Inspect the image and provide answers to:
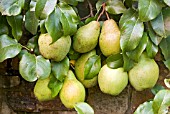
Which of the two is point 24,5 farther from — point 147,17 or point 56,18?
point 147,17

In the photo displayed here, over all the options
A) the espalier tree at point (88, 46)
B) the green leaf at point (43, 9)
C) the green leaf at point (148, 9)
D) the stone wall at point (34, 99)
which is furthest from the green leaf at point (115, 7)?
the stone wall at point (34, 99)

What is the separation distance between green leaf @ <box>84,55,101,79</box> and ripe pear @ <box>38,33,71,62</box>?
3.9 inches

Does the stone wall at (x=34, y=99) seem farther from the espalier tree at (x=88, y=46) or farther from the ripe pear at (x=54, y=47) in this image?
the ripe pear at (x=54, y=47)

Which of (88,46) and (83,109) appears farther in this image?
(88,46)

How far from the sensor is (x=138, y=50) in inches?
45.8

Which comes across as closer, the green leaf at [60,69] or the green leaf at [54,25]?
the green leaf at [54,25]

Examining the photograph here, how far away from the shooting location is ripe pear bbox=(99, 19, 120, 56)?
3.85 feet

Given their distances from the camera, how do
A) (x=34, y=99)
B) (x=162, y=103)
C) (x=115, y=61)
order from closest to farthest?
(x=162, y=103) → (x=115, y=61) → (x=34, y=99)

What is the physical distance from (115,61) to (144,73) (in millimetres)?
111

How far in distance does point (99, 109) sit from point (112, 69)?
289mm

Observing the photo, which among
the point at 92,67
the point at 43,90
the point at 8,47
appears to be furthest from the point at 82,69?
the point at 8,47

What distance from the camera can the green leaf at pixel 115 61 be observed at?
1.20m

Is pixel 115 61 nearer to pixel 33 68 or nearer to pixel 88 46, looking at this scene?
pixel 88 46

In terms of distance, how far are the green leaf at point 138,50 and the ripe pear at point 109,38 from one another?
50 millimetres
